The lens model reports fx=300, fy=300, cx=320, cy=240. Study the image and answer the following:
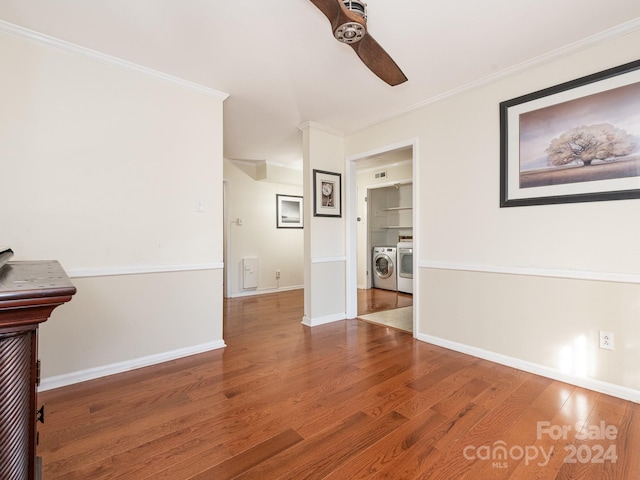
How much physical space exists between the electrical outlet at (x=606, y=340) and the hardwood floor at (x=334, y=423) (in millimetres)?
322

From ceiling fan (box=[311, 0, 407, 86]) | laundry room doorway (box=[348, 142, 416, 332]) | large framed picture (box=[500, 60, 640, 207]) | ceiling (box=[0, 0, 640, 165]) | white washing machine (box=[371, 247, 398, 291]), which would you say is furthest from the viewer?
white washing machine (box=[371, 247, 398, 291])

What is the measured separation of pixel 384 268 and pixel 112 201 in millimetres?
4490

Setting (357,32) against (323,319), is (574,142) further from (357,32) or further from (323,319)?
(323,319)

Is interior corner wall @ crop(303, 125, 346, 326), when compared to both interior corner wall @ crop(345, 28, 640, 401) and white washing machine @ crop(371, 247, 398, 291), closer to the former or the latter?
interior corner wall @ crop(345, 28, 640, 401)

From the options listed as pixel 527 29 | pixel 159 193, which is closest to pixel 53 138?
pixel 159 193

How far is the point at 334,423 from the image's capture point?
5.51 feet

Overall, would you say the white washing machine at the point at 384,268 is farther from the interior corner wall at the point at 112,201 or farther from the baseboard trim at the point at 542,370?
the interior corner wall at the point at 112,201

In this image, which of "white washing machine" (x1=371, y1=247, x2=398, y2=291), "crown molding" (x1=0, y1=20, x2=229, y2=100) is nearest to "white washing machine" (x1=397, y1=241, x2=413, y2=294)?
"white washing machine" (x1=371, y1=247, x2=398, y2=291)

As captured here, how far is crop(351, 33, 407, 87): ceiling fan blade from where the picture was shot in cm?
161

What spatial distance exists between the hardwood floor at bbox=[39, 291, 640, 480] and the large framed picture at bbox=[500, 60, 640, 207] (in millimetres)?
1383

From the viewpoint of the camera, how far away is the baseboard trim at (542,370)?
6.35ft

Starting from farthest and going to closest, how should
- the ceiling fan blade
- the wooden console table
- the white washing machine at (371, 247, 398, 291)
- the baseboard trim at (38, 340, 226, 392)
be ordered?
the white washing machine at (371, 247, 398, 291) → the baseboard trim at (38, 340, 226, 392) → the ceiling fan blade → the wooden console table

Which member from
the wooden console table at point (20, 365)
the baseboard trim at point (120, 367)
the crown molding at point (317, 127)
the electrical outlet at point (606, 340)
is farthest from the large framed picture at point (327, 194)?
the wooden console table at point (20, 365)

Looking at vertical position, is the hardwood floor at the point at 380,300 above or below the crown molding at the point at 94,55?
below
